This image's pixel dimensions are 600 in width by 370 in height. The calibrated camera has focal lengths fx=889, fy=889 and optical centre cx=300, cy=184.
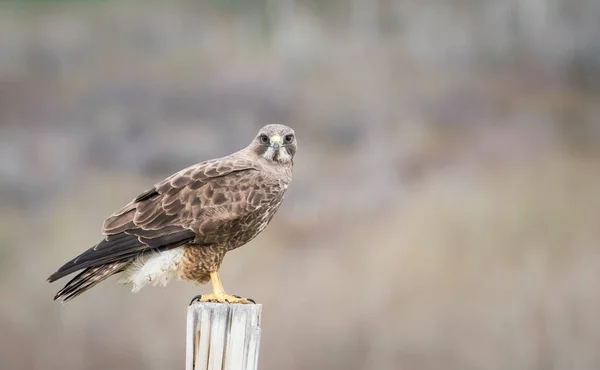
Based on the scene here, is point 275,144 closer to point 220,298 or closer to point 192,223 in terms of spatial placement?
point 192,223

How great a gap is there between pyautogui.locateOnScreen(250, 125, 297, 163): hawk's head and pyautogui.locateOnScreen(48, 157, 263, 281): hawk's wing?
0.29m

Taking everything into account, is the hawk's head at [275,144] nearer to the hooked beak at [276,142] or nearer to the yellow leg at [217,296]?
the hooked beak at [276,142]

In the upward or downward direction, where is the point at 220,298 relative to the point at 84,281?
downward

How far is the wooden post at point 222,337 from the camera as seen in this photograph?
12.4 ft

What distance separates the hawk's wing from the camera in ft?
14.7

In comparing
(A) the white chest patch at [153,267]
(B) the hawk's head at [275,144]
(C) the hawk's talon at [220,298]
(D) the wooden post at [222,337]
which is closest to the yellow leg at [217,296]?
(C) the hawk's talon at [220,298]

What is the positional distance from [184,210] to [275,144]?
0.69 meters

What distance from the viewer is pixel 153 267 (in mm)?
4590

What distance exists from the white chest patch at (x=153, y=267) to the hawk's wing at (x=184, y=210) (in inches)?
2.2

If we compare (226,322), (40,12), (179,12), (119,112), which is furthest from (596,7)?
(226,322)

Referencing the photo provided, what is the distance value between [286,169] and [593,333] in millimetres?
6424

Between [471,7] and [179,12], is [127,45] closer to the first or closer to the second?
[179,12]

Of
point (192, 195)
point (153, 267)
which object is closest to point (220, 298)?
point (153, 267)

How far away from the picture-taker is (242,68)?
11.0 metres
